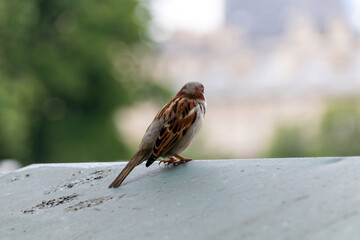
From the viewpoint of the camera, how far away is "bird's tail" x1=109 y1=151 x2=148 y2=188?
2891mm

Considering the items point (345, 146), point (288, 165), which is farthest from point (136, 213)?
point (345, 146)

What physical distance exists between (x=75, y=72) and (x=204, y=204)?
1883cm

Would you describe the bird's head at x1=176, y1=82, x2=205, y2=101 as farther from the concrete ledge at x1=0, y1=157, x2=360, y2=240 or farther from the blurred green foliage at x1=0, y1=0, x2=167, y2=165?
the blurred green foliage at x1=0, y1=0, x2=167, y2=165

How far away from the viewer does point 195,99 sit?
158 inches

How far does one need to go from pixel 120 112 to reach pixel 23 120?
545 cm

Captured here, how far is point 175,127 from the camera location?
3832mm

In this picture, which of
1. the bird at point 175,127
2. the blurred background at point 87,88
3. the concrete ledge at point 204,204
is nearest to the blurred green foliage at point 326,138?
the blurred background at point 87,88

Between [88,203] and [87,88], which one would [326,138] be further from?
[88,203]

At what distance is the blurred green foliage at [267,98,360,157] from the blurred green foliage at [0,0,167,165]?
12687 millimetres

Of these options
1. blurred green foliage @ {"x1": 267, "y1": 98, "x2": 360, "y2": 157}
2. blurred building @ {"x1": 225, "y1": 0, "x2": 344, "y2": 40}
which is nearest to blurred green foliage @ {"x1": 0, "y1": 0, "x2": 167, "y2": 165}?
blurred green foliage @ {"x1": 267, "y1": 98, "x2": 360, "y2": 157}

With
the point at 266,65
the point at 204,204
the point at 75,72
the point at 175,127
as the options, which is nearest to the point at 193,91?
the point at 175,127

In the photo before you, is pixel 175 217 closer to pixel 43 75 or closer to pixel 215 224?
pixel 215 224

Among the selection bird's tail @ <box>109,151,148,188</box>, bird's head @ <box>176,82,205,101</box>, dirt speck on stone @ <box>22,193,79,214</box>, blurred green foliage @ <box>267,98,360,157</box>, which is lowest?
blurred green foliage @ <box>267,98,360,157</box>

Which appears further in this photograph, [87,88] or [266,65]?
[266,65]
